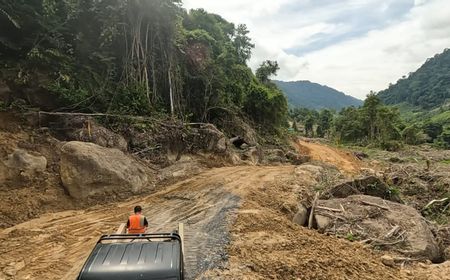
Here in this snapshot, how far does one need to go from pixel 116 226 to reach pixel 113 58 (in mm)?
9710

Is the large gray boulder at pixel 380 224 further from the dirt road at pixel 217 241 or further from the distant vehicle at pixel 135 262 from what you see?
the distant vehicle at pixel 135 262

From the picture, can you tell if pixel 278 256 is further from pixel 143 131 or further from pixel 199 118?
pixel 199 118

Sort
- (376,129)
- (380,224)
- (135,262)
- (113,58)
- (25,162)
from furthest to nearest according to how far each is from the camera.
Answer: (376,129)
(113,58)
(25,162)
(380,224)
(135,262)

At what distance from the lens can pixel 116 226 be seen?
Answer: 355 inches

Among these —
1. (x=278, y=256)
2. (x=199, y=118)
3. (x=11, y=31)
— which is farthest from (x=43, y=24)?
(x=278, y=256)

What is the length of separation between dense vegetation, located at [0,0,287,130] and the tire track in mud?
5.64 m

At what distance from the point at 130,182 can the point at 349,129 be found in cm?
5404

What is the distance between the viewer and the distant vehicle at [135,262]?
4.18 meters

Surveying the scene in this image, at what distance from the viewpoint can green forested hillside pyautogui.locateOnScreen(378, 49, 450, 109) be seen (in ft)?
448

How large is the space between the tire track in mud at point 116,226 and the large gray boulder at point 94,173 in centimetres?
67

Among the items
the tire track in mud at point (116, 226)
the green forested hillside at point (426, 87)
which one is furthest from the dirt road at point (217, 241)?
the green forested hillside at point (426, 87)

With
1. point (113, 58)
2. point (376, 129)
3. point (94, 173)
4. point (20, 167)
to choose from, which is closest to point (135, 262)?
point (94, 173)

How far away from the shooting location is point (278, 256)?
7.39 m

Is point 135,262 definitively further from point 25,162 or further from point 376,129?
point 376,129
